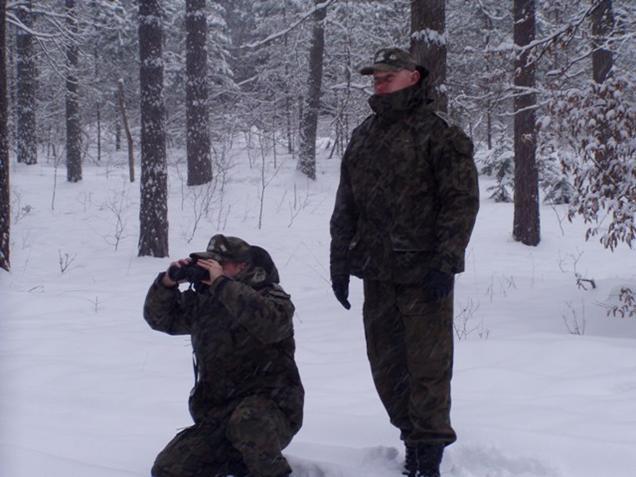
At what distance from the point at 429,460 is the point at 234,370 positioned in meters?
1.05

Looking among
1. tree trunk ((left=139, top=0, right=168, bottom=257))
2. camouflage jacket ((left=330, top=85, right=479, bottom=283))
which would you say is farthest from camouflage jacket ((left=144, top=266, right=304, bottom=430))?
tree trunk ((left=139, top=0, right=168, bottom=257))

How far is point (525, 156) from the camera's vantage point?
13836mm

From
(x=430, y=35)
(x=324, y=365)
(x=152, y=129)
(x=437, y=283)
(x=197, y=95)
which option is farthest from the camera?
(x=197, y=95)

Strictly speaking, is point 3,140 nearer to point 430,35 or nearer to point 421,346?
point 430,35

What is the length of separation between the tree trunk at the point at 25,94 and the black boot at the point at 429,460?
19257 millimetres

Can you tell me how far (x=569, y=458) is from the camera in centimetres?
378

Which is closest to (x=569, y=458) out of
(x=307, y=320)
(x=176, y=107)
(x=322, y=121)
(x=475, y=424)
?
(x=475, y=424)

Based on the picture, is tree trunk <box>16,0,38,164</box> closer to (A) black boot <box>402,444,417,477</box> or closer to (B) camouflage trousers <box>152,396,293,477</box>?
(B) camouflage trousers <box>152,396,293,477</box>

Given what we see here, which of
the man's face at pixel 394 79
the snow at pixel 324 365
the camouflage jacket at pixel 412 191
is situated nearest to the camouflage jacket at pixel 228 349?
the snow at pixel 324 365

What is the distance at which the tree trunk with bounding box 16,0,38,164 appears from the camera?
2073 centimetres

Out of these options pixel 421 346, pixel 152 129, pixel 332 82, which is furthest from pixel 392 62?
pixel 332 82

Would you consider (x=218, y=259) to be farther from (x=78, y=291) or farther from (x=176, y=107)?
(x=176, y=107)

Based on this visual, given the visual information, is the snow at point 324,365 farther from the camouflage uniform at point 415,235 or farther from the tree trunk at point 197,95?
the tree trunk at point 197,95

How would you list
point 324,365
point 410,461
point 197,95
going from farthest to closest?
point 197,95 → point 324,365 → point 410,461
